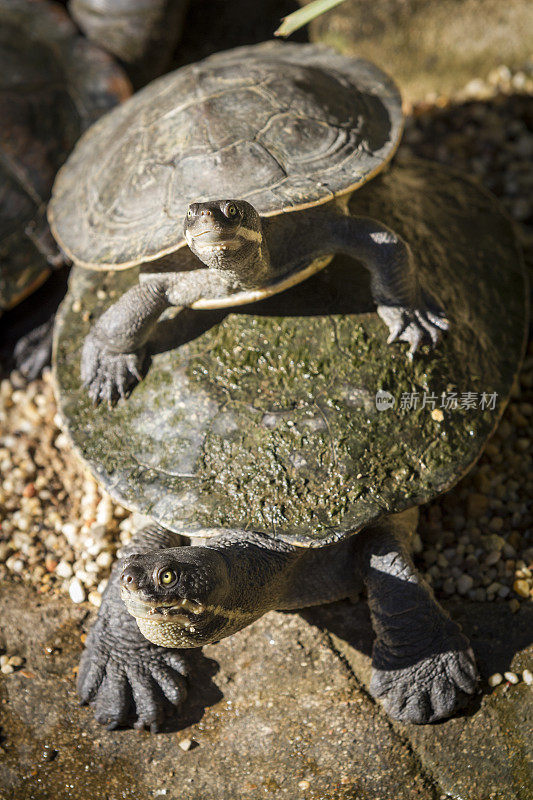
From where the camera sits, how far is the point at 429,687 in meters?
2.53

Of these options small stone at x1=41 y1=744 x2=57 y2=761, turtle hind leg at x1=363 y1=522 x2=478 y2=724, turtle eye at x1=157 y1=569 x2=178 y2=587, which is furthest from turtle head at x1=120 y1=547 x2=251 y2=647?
small stone at x1=41 y1=744 x2=57 y2=761

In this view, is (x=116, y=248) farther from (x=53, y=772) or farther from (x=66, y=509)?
(x=53, y=772)

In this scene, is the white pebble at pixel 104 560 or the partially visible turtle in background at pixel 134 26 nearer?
the white pebble at pixel 104 560

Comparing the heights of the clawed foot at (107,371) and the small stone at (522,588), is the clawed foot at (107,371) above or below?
above

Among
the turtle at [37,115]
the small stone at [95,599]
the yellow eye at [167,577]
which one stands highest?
the turtle at [37,115]

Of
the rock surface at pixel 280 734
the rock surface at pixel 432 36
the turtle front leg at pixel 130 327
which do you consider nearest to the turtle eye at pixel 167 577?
the rock surface at pixel 280 734

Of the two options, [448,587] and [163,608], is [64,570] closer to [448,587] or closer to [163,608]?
[163,608]

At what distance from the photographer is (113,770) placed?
2.52 metres

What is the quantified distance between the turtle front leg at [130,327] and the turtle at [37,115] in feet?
3.60

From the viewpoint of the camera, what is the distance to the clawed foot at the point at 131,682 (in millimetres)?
2594

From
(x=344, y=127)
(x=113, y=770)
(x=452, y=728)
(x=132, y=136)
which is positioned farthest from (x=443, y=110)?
(x=113, y=770)

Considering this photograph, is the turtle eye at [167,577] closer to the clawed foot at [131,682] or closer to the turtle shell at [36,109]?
the clawed foot at [131,682]

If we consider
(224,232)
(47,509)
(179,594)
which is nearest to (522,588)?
(179,594)

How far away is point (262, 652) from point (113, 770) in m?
0.66
